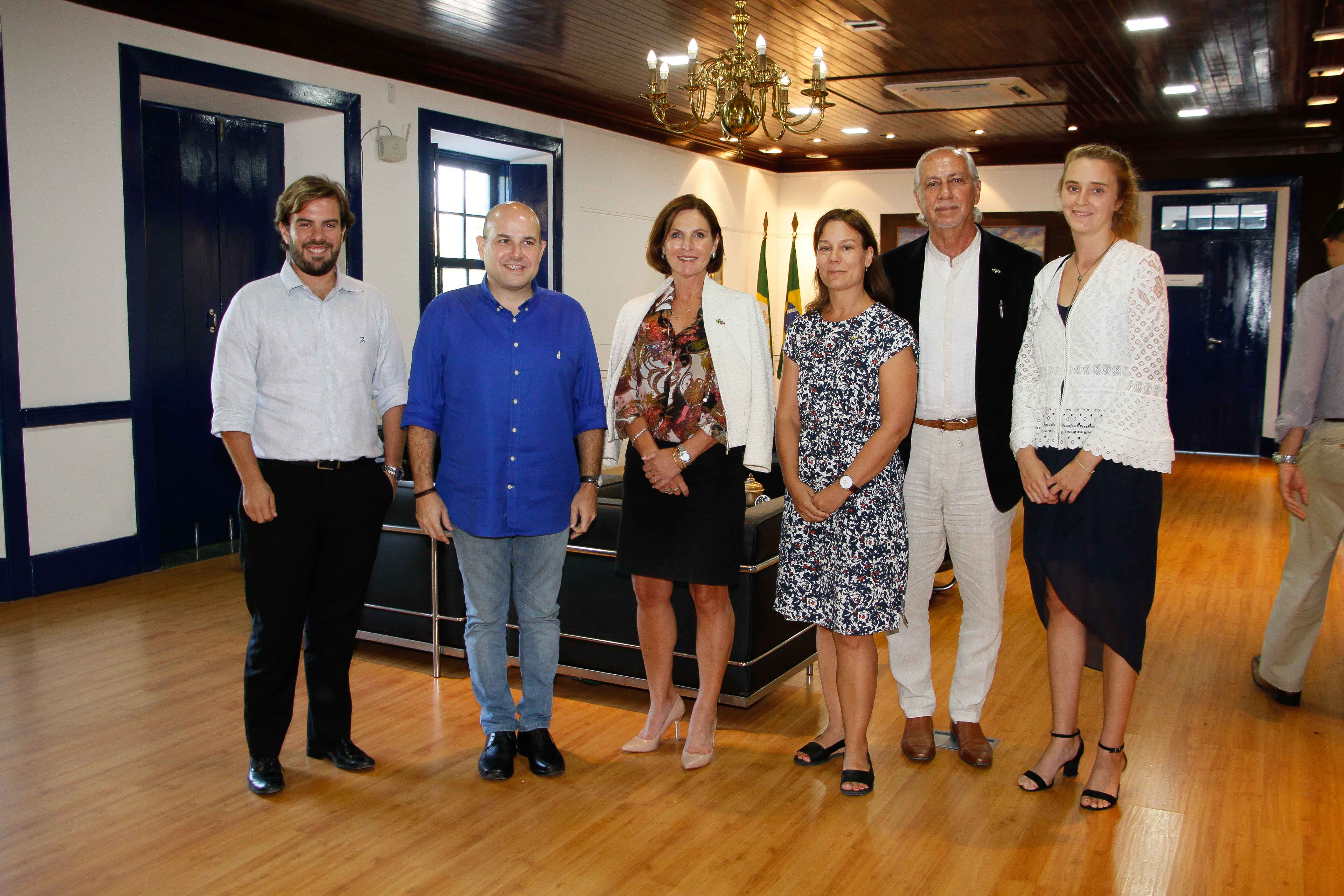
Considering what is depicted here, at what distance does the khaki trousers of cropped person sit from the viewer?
3719mm

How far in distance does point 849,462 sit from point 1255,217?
10.5 meters

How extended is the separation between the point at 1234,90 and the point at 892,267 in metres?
7.10

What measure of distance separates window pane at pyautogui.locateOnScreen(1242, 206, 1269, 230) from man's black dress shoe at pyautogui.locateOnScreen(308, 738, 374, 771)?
11441 millimetres

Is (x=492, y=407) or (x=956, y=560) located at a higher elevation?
(x=492, y=407)

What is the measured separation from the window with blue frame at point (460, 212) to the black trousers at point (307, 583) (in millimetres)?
5180

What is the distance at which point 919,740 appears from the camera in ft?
10.9

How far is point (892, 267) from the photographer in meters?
3.28

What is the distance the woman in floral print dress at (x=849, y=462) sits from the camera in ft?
9.66

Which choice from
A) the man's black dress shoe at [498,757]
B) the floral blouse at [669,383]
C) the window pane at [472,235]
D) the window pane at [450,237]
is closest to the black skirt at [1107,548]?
the floral blouse at [669,383]

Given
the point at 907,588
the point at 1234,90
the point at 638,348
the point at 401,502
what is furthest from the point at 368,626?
the point at 1234,90

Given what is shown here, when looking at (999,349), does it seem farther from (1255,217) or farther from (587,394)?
(1255,217)

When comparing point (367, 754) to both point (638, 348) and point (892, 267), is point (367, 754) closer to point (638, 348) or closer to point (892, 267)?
point (638, 348)

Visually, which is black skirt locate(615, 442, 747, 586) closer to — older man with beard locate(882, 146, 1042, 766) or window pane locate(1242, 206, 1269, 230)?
older man with beard locate(882, 146, 1042, 766)

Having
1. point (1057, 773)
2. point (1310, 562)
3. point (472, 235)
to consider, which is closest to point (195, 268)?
point (472, 235)
